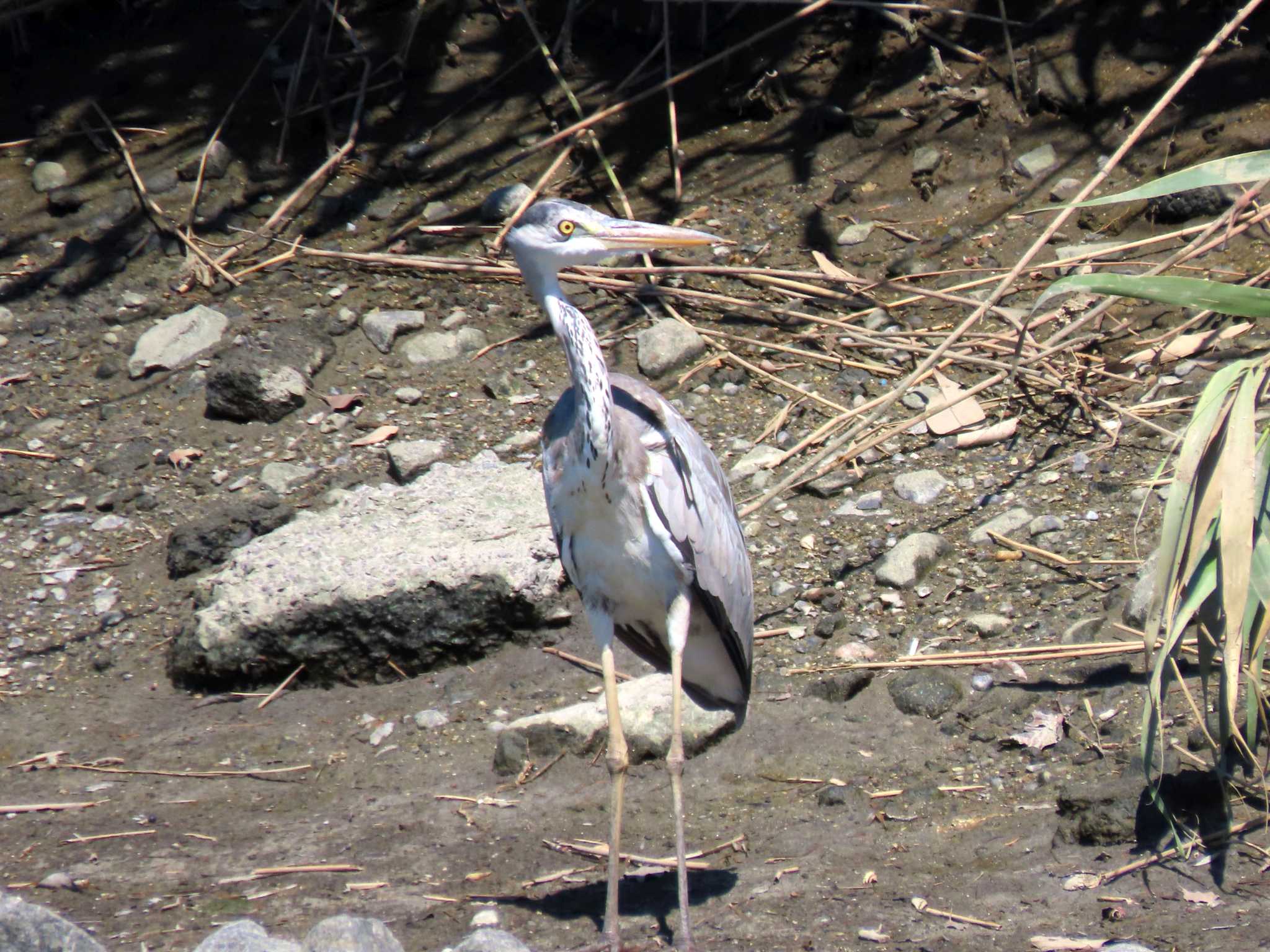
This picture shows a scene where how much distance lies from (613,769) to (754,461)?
2025 millimetres

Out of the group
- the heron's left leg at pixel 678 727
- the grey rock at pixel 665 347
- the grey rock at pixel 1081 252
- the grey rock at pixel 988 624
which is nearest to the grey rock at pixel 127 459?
the grey rock at pixel 665 347

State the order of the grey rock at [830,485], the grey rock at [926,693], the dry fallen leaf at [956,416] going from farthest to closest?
the dry fallen leaf at [956,416]
the grey rock at [830,485]
the grey rock at [926,693]

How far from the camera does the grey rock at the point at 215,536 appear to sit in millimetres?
5273

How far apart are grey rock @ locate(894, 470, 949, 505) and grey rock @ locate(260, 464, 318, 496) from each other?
2.37 metres

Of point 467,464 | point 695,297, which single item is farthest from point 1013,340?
point 467,464

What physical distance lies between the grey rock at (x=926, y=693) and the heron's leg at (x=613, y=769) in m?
0.95

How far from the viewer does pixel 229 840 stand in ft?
13.0

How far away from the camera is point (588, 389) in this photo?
3752 mm

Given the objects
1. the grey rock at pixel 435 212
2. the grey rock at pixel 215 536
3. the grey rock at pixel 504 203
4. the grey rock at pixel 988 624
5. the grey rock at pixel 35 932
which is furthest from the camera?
the grey rock at pixel 435 212

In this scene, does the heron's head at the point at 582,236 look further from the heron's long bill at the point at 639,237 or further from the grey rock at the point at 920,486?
the grey rock at the point at 920,486

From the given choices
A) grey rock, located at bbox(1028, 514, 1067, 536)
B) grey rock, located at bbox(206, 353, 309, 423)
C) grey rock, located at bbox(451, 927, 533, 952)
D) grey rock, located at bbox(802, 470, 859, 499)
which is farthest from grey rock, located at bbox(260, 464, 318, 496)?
grey rock, located at bbox(451, 927, 533, 952)

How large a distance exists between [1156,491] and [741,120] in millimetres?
3253

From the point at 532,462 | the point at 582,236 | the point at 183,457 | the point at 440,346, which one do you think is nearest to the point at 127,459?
the point at 183,457

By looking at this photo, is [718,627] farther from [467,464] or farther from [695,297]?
[695,297]
